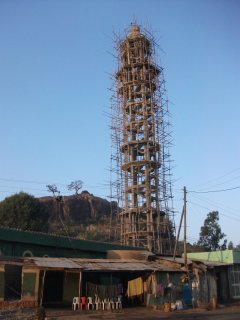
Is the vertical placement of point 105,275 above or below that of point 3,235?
below

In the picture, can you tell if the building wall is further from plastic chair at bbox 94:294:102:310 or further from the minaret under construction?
the minaret under construction

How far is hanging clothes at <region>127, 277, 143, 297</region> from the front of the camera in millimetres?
28438

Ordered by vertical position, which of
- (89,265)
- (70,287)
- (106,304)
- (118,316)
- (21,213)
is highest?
(21,213)

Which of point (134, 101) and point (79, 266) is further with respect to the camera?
point (134, 101)

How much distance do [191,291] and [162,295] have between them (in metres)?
3.13

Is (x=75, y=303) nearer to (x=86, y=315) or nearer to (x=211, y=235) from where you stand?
(x=86, y=315)

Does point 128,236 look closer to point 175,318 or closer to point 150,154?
point 150,154

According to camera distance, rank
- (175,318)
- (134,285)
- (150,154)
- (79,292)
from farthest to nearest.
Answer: (150,154) → (134,285) → (79,292) → (175,318)

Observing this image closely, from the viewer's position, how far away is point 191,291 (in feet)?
97.7

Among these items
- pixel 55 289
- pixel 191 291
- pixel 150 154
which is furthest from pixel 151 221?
pixel 55 289

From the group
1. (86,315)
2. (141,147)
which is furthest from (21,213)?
(86,315)

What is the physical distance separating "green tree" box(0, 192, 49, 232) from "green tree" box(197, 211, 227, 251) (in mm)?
26570

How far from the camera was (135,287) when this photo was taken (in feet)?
94.2

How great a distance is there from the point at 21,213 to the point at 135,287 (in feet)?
117
